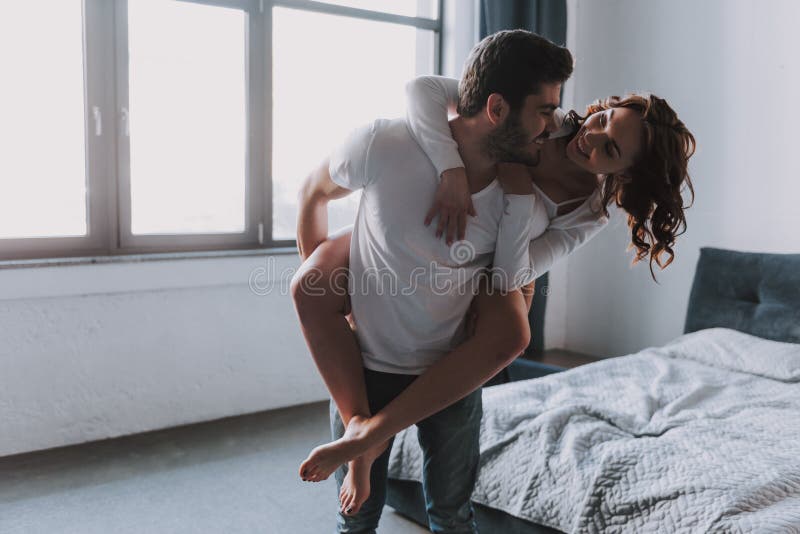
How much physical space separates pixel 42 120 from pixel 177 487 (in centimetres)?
151

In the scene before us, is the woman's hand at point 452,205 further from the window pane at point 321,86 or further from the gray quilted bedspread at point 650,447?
the window pane at point 321,86

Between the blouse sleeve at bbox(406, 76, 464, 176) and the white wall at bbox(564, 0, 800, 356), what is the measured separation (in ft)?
7.01

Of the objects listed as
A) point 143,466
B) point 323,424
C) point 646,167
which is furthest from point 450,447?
point 323,424

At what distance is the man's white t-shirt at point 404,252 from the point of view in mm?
1157

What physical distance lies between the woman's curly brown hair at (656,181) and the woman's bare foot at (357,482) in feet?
1.99

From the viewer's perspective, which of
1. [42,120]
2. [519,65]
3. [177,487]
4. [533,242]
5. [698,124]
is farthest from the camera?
[698,124]

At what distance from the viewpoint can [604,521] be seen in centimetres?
169

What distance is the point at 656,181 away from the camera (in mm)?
1271

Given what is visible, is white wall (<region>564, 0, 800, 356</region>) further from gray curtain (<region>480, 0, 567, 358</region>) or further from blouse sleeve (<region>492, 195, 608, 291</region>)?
blouse sleeve (<region>492, 195, 608, 291</region>)

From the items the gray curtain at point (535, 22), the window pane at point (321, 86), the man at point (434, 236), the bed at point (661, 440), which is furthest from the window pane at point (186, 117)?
the man at point (434, 236)

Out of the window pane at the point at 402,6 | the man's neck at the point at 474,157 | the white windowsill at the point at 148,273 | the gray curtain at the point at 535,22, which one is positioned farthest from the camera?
the gray curtain at the point at 535,22

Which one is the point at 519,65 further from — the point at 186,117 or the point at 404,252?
the point at 186,117

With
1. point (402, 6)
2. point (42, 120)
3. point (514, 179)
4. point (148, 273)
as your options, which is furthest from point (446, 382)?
point (402, 6)

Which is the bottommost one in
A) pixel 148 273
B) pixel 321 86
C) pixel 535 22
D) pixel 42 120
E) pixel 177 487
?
pixel 177 487
